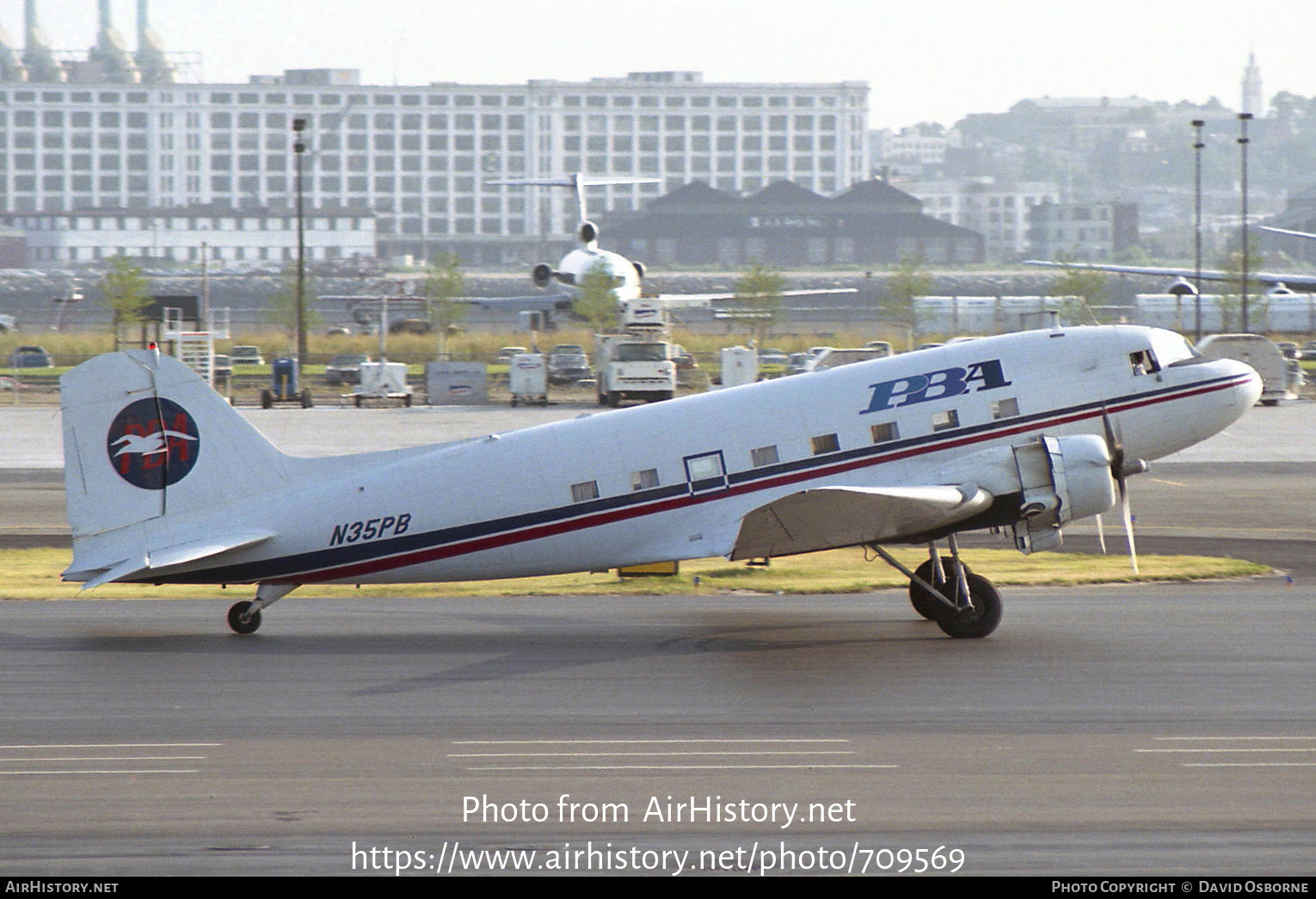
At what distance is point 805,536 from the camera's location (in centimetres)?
2038

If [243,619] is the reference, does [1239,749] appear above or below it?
below

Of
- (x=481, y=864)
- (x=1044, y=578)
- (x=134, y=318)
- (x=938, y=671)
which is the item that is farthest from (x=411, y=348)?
(x=481, y=864)

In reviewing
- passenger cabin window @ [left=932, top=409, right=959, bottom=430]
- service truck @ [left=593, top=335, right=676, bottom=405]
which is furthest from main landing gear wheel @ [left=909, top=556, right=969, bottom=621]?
service truck @ [left=593, top=335, right=676, bottom=405]

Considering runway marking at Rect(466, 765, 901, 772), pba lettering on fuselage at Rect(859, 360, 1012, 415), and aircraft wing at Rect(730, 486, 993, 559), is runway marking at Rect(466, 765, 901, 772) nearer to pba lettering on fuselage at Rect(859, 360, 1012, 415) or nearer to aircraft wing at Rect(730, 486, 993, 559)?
aircraft wing at Rect(730, 486, 993, 559)

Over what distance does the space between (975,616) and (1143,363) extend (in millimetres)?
4750

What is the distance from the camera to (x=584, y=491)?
21062 millimetres

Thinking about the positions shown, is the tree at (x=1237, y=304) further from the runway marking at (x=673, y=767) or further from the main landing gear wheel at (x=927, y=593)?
the runway marking at (x=673, y=767)

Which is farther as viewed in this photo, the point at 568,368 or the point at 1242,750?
the point at 568,368

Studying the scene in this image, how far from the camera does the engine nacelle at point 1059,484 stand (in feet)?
66.9

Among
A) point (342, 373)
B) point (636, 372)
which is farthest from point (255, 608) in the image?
point (342, 373)

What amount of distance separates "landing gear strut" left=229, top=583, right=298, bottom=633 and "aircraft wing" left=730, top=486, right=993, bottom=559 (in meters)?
6.59

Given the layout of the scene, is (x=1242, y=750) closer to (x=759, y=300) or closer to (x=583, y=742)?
(x=583, y=742)

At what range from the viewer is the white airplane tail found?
2053 cm

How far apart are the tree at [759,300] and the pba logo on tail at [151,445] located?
3241 inches
